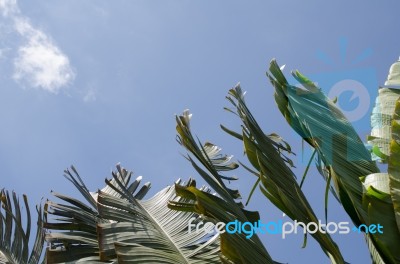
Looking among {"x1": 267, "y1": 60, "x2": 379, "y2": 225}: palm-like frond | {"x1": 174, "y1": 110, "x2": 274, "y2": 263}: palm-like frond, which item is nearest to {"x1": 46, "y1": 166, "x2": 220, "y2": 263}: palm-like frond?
{"x1": 174, "y1": 110, "x2": 274, "y2": 263}: palm-like frond

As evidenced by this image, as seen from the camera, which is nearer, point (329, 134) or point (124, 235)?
point (124, 235)

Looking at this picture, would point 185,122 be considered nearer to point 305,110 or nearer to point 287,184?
point 287,184

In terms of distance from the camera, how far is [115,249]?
2533 millimetres

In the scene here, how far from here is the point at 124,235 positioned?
2.83 metres

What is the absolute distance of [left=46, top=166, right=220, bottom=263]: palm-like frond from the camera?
267 centimetres

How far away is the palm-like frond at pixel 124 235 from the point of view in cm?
267

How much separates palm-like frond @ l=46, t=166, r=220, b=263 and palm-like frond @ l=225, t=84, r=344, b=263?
0.51m

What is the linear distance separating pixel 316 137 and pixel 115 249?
4.99ft

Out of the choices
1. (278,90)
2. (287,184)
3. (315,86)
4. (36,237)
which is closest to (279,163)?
(287,184)

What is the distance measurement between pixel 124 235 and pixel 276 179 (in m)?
0.90

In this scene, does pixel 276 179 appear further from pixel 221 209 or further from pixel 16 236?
pixel 16 236

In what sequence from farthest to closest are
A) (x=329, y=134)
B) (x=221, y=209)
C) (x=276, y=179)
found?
1. (x=329, y=134)
2. (x=276, y=179)
3. (x=221, y=209)

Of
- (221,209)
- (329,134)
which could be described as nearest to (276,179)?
(221,209)

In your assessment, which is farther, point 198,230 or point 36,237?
point 36,237
